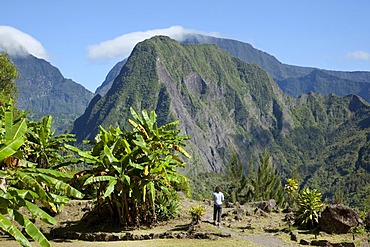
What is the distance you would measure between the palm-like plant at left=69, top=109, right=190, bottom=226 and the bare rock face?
21.5 feet

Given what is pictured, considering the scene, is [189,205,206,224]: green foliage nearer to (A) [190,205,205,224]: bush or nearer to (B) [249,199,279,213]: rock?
(A) [190,205,205,224]: bush

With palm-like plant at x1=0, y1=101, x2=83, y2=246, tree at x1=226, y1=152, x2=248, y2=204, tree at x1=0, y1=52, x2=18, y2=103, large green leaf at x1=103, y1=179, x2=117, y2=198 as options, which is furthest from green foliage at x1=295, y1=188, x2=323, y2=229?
tree at x1=226, y1=152, x2=248, y2=204

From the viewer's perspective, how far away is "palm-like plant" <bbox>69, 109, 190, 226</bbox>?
17375 millimetres

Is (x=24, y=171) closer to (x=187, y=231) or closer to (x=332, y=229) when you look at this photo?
(x=187, y=231)

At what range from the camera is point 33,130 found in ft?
74.3

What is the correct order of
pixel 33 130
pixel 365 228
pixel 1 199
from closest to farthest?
pixel 1 199, pixel 365 228, pixel 33 130

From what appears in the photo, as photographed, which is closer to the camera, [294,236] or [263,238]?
[294,236]

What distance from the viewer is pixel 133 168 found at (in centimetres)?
1764

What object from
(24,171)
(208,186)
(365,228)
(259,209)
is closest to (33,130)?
(259,209)

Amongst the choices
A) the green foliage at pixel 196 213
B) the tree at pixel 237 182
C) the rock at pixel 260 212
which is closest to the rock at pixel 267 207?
the rock at pixel 260 212

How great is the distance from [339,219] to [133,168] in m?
8.95

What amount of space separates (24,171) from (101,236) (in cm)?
948

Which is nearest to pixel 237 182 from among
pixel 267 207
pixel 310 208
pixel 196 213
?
pixel 267 207

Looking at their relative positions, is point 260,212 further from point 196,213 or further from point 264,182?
point 264,182
